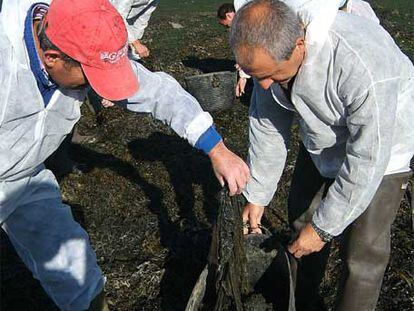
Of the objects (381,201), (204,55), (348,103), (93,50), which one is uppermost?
(93,50)

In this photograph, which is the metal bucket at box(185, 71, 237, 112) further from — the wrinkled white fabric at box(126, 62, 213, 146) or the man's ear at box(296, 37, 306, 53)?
the man's ear at box(296, 37, 306, 53)

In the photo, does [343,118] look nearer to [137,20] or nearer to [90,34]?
[90,34]

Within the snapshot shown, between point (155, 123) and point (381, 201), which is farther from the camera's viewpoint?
point (155, 123)

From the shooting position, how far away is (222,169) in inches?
103

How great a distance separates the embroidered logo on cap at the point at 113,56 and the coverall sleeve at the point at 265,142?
847 millimetres

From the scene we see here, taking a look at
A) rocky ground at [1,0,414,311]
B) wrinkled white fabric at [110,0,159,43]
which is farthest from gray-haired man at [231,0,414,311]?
wrinkled white fabric at [110,0,159,43]

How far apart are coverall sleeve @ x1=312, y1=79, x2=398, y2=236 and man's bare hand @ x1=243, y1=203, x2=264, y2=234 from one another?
27.3 inches

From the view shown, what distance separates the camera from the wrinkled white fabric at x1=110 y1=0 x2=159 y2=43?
5.14 m

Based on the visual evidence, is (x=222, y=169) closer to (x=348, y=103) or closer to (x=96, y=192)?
(x=348, y=103)

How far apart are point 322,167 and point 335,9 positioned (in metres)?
0.82

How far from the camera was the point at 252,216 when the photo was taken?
3.29 meters

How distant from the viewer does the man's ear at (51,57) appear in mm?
2260

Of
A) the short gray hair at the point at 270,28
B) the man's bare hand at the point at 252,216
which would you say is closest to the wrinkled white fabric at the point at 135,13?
the man's bare hand at the point at 252,216

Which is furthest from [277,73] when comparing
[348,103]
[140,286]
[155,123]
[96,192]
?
[155,123]
